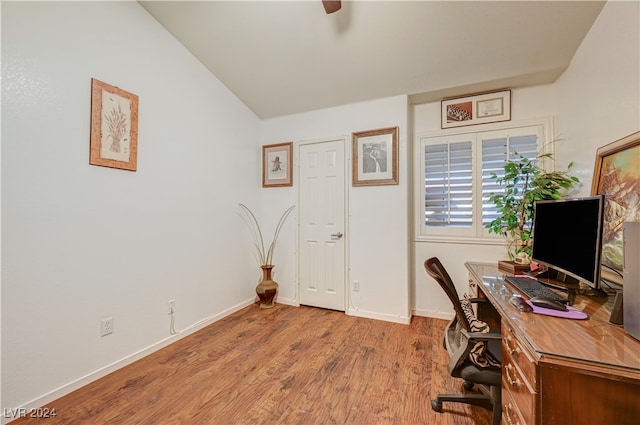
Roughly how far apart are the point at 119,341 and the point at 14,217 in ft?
3.72

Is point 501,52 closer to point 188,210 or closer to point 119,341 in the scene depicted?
point 188,210

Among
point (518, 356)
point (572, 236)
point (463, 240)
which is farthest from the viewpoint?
point (463, 240)

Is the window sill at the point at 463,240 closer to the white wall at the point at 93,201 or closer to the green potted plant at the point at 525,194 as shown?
the green potted plant at the point at 525,194

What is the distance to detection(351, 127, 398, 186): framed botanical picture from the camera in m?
2.86

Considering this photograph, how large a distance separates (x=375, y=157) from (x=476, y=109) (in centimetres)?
113

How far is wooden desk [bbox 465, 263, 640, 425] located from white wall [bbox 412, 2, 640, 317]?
1.21m

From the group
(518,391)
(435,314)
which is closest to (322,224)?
(435,314)

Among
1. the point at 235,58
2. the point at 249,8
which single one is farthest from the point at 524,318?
the point at 235,58

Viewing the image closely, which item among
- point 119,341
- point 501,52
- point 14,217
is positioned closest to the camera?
point 14,217

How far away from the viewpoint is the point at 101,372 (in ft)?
6.32

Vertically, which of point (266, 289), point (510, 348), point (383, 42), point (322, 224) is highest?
point (383, 42)

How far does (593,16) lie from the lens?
70.5 inches

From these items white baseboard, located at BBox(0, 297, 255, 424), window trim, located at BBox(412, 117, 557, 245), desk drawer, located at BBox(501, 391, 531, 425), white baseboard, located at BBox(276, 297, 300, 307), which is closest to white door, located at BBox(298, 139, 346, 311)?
white baseboard, located at BBox(276, 297, 300, 307)

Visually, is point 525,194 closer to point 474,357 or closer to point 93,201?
point 474,357
